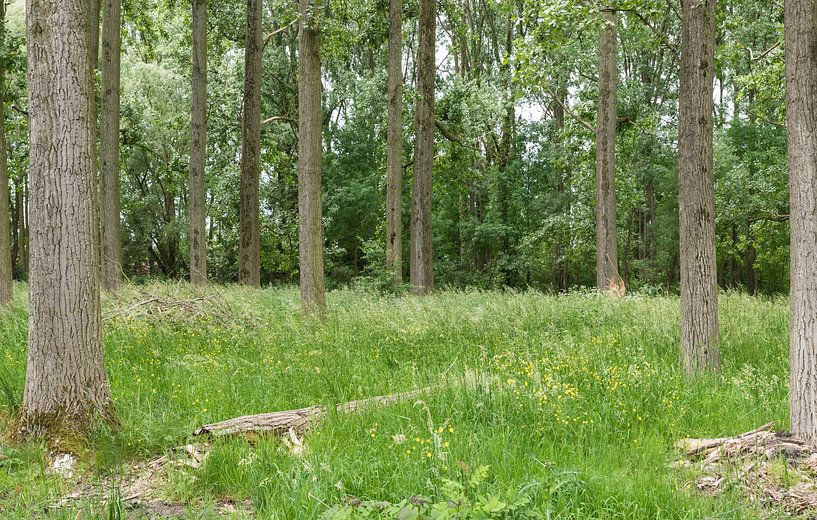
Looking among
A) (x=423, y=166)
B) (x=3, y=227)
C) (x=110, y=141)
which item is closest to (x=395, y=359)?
(x=3, y=227)

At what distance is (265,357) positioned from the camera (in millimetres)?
7422

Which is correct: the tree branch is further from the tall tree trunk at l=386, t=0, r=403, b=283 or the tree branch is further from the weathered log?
the weathered log

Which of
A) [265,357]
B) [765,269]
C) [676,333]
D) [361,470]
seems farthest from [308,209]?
[765,269]

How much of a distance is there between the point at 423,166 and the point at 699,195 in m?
11.4

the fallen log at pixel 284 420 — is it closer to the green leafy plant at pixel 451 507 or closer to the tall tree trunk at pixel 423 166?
A: the green leafy plant at pixel 451 507

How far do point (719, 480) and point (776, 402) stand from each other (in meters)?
2.27

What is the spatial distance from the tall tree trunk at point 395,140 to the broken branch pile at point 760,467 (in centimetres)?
1264

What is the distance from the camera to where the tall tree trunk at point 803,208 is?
4.59 m

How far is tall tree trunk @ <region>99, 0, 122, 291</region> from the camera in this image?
47.6ft

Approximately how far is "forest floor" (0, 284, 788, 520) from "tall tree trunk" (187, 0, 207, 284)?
7612 mm

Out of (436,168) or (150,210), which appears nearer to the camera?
(436,168)

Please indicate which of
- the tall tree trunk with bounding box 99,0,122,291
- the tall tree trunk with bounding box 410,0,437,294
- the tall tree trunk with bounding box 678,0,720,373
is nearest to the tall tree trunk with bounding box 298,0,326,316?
the tall tree trunk with bounding box 678,0,720,373

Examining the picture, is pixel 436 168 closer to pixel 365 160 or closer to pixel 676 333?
pixel 365 160

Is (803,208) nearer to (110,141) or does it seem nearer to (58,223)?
(58,223)
